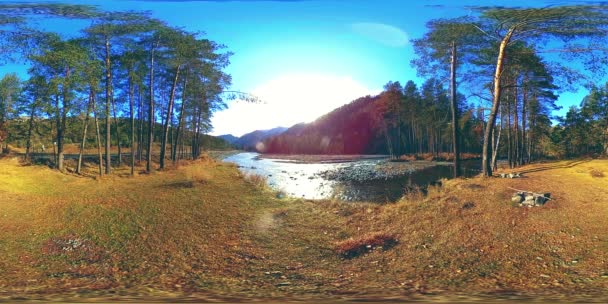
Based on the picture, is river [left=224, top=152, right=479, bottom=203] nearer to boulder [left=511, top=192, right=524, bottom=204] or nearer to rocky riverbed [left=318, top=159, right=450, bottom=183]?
rocky riverbed [left=318, top=159, right=450, bottom=183]

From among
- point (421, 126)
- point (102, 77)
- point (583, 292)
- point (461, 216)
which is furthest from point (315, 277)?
point (421, 126)

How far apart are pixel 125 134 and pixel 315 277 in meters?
29.7

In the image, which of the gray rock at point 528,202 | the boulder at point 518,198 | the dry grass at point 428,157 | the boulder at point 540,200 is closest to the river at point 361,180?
the dry grass at point 428,157

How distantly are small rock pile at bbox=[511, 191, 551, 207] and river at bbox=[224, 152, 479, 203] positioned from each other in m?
5.02

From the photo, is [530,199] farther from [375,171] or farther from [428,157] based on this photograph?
[428,157]

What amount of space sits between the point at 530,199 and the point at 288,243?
7.35 metres

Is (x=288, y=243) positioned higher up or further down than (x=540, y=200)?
further down

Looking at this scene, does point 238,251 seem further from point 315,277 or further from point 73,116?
point 73,116

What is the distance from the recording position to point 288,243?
23.8 ft

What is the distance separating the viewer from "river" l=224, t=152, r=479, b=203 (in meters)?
15.6

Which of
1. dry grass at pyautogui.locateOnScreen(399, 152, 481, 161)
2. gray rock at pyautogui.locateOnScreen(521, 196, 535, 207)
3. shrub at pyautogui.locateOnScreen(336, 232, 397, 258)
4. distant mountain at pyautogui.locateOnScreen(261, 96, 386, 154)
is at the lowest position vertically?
shrub at pyautogui.locateOnScreen(336, 232, 397, 258)

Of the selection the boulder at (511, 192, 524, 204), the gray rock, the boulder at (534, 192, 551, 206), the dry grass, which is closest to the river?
the dry grass

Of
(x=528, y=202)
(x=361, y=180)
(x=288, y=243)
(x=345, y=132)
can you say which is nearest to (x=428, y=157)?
(x=345, y=132)

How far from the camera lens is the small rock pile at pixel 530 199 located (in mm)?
8844
